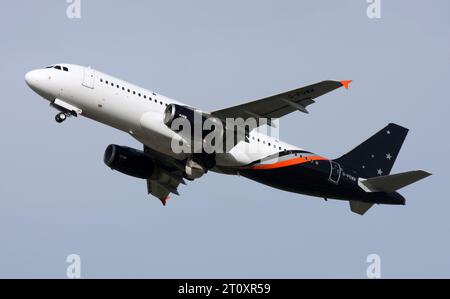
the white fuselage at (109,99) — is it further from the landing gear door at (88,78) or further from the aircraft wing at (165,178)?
the aircraft wing at (165,178)

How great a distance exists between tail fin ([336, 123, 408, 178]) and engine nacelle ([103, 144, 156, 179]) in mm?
12875

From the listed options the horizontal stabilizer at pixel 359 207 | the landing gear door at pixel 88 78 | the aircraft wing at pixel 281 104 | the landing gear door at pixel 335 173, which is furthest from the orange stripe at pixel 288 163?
the landing gear door at pixel 88 78

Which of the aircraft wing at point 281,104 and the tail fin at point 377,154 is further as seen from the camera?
the tail fin at point 377,154

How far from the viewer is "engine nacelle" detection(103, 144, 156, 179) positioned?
2254 inches

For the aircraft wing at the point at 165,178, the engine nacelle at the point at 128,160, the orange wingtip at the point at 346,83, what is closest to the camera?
the orange wingtip at the point at 346,83

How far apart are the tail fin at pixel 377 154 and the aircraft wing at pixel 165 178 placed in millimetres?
10910

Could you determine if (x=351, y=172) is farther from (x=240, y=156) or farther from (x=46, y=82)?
(x=46, y=82)

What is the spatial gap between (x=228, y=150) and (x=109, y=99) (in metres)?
8.15

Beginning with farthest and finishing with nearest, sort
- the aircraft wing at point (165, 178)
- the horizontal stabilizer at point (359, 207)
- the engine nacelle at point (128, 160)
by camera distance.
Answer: the horizontal stabilizer at point (359, 207) < the aircraft wing at point (165, 178) < the engine nacelle at point (128, 160)

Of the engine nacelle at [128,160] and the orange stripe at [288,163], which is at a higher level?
the engine nacelle at [128,160]

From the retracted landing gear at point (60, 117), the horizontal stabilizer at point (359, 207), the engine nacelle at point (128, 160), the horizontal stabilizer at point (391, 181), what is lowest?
the horizontal stabilizer at point (359, 207)

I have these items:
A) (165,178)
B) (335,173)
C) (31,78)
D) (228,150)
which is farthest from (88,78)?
(335,173)

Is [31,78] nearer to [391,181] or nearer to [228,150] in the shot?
[228,150]

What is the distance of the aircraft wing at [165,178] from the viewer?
57.8 m
